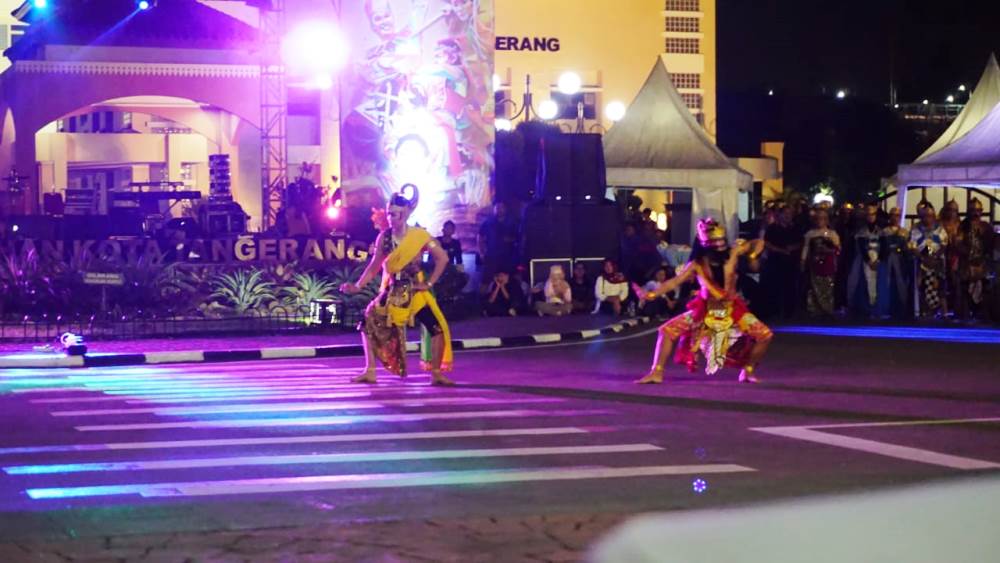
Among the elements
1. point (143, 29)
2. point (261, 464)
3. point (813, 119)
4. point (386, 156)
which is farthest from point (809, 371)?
point (813, 119)

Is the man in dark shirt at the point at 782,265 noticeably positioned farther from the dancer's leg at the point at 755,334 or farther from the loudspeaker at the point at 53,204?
the loudspeaker at the point at 53,204

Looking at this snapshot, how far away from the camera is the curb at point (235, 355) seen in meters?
17.5

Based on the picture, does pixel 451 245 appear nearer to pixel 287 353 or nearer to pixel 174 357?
pixel 287 353

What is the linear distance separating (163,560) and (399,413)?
538 cm

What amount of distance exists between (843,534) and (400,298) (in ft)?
38.4

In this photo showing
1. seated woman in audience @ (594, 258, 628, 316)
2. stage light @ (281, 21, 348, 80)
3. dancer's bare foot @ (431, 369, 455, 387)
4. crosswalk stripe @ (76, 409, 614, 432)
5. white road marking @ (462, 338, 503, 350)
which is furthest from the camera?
stage light @ (281, 21, 348, 80)

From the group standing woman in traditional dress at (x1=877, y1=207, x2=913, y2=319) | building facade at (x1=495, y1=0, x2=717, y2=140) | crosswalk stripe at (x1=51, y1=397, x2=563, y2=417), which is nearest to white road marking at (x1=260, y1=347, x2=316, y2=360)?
crosswalk stripe at (x1=51, y1=397, x2=563, y2=417)

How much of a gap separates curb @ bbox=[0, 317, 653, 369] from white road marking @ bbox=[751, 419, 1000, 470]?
854cm

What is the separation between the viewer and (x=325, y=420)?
11.9 meters

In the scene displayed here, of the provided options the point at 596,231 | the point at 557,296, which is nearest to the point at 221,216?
the point at 596,231

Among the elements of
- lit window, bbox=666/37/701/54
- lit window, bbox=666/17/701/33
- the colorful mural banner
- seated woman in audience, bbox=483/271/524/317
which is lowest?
seated woman in audience, bbox=483/271/524/317

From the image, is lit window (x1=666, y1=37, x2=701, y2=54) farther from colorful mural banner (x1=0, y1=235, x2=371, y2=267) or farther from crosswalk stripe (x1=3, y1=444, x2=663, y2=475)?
crosswalk stripe (x1=3, y1=444, x2=663, y2=475)

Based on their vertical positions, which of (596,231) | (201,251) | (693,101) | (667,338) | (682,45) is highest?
(682,45)

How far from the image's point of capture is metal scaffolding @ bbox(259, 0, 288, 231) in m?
39.1
